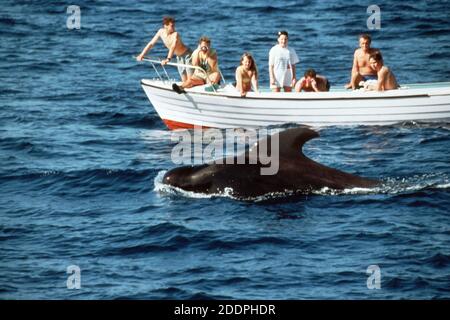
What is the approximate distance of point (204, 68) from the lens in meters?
29.5

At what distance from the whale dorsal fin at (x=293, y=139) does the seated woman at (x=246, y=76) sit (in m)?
6.67

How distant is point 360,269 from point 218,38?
926 inches

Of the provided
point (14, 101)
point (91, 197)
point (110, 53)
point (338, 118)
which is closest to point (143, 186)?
point (91, 197)

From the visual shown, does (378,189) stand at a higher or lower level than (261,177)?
lower

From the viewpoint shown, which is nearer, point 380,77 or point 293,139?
point 293,139

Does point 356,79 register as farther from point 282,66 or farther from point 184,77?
point 184,77

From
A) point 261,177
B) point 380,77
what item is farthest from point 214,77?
point 261,177

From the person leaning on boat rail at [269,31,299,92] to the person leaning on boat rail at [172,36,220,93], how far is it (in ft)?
4.34

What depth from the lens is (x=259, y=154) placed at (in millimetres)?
21922

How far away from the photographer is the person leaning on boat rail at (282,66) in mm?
29219

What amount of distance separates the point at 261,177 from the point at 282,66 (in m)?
7.62

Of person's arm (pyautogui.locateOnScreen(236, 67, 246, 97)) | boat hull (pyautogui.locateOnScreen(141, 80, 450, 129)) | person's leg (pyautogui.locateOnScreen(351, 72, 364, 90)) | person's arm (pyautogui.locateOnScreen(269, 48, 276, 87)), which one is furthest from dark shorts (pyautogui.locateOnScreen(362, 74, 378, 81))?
person's arm (pyautogui.locateOnScreen(236, 67, 246, 97))

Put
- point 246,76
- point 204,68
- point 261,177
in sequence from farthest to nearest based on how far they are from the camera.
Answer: point 204,68
point 246,76
point 261,177

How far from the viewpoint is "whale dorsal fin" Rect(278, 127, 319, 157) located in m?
21.6
